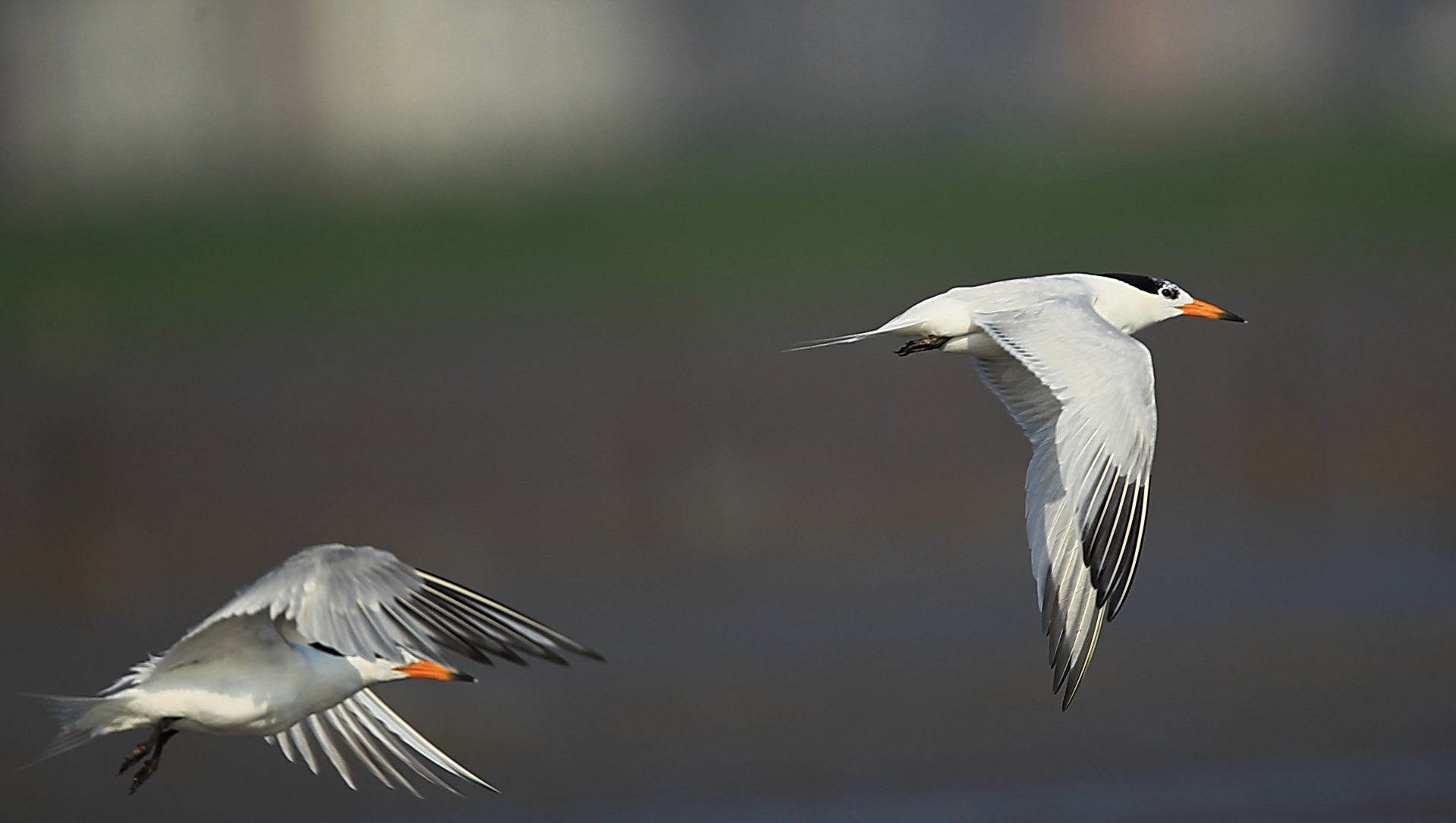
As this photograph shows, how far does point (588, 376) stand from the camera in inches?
760

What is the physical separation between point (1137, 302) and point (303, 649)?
362cm

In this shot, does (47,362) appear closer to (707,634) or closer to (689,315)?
(689,315)

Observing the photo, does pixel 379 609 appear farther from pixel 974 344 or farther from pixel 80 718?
pixel 974 344

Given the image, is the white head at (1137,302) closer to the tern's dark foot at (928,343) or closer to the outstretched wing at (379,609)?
the tern's dark foot at (928,343)

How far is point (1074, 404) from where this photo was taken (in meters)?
6.56

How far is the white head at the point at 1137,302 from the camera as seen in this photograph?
7.96m

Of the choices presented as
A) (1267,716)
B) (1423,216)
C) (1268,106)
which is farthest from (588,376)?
(1268,106)

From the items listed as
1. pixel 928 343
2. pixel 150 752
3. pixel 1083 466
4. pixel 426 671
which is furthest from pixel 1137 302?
pixel 150 752

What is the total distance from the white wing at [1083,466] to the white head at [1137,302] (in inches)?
20.4

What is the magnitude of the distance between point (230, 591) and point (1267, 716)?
7.26 m

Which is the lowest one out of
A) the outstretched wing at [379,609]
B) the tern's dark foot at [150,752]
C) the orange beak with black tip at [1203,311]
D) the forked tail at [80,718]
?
the tern's dark foot at [150,752]

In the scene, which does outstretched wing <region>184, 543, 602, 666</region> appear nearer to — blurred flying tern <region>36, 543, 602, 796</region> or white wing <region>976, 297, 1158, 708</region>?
blurred flying tern <region>36, 543, 602, 796</region>

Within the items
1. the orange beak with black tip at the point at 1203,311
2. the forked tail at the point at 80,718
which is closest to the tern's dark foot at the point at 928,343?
the orange beak with black tip at the point at 1203,311

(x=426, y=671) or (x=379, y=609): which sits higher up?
(x=379, y=609)
